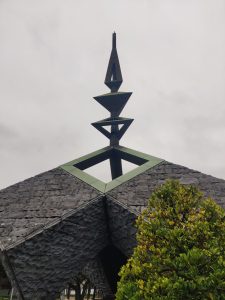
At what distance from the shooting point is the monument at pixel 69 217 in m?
6.81

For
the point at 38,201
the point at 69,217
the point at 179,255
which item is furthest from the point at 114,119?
the point at 179,255

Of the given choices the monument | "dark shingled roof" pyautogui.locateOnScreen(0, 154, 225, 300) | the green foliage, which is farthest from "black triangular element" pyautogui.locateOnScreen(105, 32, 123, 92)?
the green foliage

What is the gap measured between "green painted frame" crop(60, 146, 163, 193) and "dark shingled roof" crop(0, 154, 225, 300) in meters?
0.13

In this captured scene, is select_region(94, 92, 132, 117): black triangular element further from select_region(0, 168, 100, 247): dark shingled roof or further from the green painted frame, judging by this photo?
select_region(0, 168, 100, 247): dark shingled roof

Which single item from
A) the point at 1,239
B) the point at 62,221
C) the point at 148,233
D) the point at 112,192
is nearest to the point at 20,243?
the point at 1,239

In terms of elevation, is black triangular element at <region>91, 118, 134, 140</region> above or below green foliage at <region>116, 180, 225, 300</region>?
above

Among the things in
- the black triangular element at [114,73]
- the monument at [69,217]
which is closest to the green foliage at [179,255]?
the monument at [69,217]

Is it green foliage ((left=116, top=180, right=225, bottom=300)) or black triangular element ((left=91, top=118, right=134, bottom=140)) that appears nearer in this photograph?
green foliage ((left=116, top=180, right=225, bottom=300))

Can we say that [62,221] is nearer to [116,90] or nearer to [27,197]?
[27,197]

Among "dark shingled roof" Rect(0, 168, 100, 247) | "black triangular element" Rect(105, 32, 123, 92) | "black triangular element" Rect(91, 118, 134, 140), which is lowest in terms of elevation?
"dark shingled roof" Rect(0, 168, 100, 247)

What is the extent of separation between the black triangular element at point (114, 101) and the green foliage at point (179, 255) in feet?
24.6

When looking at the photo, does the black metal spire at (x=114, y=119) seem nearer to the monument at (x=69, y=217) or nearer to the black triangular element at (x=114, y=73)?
the black triangular element at (x=114, y=73)

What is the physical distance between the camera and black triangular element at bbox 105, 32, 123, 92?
42.7ft

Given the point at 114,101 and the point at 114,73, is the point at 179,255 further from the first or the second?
the point at 114,73
